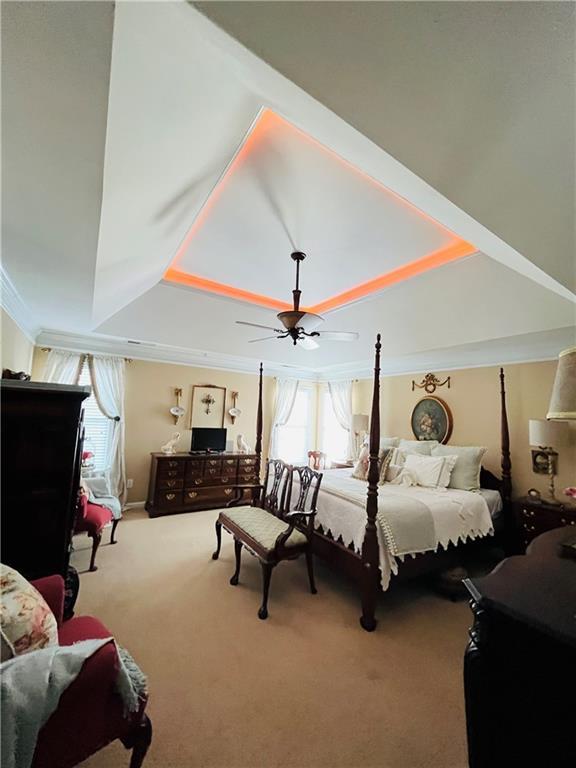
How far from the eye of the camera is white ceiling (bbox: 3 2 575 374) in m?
0.92

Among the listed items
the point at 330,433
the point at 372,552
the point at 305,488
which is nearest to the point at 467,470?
the point at 372,552

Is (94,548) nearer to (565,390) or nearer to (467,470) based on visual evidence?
(565,390)

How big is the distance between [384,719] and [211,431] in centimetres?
422

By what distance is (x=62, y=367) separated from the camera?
14.2 feet

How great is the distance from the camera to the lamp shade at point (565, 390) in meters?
1.12

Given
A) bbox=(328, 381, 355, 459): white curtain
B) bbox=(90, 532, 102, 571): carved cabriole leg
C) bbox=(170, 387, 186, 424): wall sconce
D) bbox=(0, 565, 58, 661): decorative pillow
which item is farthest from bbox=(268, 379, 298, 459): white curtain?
bbox=(0, 565, 58, 661): decorative pillow

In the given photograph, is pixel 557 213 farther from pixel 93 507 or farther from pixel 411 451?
pixel 93 507

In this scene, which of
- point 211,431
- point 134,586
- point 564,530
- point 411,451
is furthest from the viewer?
point 211,431

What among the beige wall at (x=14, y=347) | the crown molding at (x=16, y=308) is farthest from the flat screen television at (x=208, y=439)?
the crown molding at (x=16, y=308)

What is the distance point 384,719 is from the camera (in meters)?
1.57

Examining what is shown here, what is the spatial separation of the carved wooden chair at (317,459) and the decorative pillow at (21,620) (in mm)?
5123

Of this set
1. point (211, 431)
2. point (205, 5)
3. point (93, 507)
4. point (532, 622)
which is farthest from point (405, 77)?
point (211, 431)

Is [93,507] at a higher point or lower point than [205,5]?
lower

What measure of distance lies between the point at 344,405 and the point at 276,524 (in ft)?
12.1
